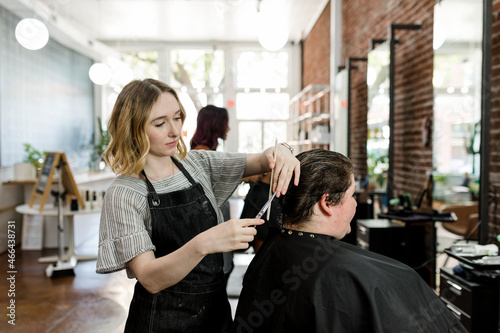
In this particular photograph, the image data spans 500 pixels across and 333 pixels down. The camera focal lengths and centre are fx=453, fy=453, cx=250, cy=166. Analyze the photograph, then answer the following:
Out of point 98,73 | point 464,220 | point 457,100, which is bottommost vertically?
point 464,220

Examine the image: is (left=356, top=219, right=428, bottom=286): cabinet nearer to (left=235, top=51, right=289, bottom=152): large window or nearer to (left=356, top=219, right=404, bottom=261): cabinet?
(left=356, top=219, right=404, bottom=261): cabinet

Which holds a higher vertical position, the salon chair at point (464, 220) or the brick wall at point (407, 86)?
the brick wall at point (407, 86)

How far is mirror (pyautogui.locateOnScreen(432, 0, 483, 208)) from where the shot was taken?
2.84m

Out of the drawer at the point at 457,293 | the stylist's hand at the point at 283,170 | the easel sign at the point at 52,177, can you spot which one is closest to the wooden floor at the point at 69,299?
the easel sign at the point at 52,177

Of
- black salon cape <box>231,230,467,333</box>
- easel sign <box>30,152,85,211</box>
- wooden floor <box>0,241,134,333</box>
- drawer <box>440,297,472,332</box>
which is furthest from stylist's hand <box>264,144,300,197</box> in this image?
easel sign <box>30,152,85,211</box>

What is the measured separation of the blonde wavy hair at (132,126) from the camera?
133 centimetres

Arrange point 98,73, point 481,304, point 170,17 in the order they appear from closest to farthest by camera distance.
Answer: point 481,304 < point 98,73 < point 170,17

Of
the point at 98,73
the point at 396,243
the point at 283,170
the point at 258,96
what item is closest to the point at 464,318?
the point at 396,243

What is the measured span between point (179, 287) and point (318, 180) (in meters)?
0.55

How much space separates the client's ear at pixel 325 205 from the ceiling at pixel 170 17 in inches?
214

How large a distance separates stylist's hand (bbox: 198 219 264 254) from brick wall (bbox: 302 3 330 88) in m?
7.15

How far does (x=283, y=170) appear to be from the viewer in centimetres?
134

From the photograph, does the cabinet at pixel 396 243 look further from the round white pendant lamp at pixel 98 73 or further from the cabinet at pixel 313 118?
the round white pendant lamp at pixel 98 73

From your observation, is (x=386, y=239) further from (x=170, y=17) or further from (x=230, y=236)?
(x=170, y=17)
